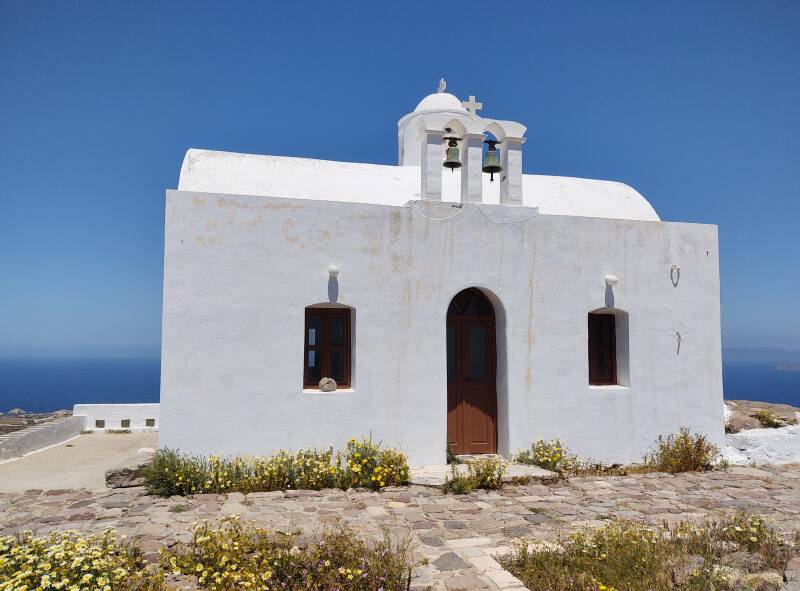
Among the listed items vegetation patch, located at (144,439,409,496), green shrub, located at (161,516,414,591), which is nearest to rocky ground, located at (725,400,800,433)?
vegetation patch, located at (144,439,409,496)

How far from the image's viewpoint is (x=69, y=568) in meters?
4.82

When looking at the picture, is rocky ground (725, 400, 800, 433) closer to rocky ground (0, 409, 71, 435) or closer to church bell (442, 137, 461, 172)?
church bell (442, 137, 461, 172)

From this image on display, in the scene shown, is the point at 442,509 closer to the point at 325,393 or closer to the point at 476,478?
the point at 476,478

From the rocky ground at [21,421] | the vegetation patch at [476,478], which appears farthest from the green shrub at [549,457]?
the rocky ground at [21,421]

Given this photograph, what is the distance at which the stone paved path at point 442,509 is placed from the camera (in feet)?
21.5

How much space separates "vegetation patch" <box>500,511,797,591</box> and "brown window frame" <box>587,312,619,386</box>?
14.8 ft

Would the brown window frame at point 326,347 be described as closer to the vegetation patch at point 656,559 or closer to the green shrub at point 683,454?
the vegetation patch at point 656,559

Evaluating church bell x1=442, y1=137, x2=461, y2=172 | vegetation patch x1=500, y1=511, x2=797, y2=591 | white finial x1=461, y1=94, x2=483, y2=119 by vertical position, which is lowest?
vegetation patch x1=500, y1=511, x2=797, y2=591

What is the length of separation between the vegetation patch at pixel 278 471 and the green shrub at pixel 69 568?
291 cm

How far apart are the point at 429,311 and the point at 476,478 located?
8.54 feet

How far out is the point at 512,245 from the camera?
10156 millimetres

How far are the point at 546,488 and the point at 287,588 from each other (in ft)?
15.7

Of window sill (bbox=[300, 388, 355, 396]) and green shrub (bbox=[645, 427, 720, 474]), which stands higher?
window sill (bbox=[300, 388, 355, 396])

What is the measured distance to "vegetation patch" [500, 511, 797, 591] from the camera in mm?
5035
